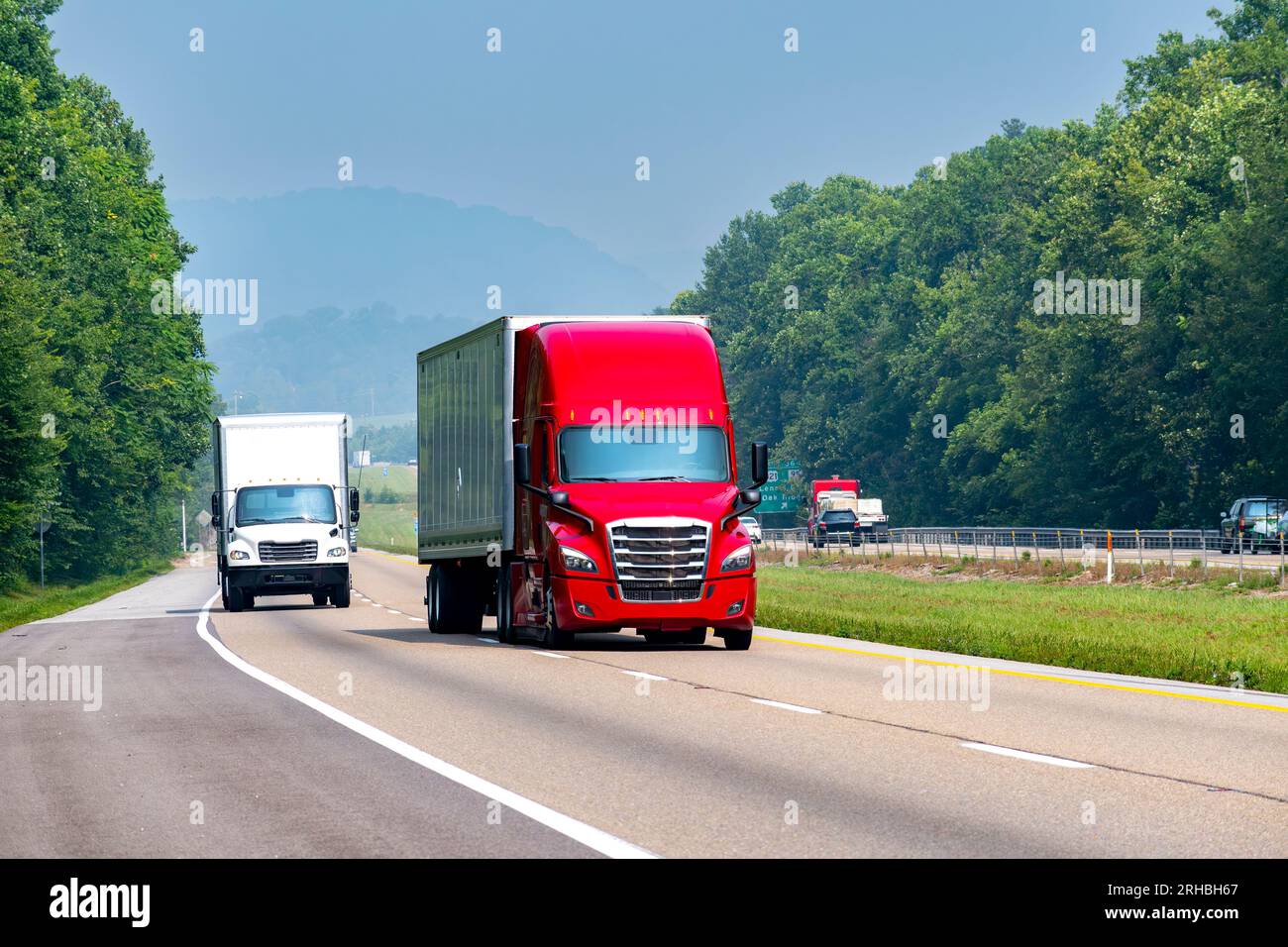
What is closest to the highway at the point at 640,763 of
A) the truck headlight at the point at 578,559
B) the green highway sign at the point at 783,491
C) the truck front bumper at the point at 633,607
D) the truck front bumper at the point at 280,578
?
the truck front bumper at the point at 633,607

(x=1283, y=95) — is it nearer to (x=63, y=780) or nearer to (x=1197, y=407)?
(x=1197, y=407)

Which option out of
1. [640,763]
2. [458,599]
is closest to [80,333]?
[458,599]

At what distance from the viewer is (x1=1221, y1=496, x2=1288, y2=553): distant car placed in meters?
54.9

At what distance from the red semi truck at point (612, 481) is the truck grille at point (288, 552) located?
13.0 m

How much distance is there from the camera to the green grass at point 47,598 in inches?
1667

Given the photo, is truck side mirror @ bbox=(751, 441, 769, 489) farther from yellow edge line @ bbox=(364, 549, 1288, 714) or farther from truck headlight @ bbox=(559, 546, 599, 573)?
yellow edge line @ bbox=(364, 549, 1288, 714)

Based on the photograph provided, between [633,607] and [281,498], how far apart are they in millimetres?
17121

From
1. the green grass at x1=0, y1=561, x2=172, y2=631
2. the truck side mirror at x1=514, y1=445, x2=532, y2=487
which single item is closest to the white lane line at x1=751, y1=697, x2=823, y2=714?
the truck side mirror at x1=514, y1=445, x2=532, y2=487

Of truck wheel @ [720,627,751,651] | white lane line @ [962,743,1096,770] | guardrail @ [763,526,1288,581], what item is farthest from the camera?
guardrail @ [763,526,1288,581]

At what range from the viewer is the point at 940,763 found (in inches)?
488

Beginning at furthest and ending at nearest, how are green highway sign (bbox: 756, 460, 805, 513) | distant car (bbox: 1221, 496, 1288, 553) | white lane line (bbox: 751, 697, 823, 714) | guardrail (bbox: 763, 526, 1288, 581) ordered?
green highway sign (bbox: 756, 460, 805, 513) → distant car (bbox: 1221, 496, 1288, 553) → guardrail (bbox: 763, 526, 1288, 581) → white lane line (bbox: 751, 697, 823, 714)

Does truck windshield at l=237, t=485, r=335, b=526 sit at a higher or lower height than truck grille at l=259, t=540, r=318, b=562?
higher

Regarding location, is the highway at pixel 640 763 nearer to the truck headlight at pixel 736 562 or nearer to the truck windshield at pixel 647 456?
the truck headlight at pixel 736 562

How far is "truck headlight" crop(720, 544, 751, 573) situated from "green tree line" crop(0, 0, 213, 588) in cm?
3356
